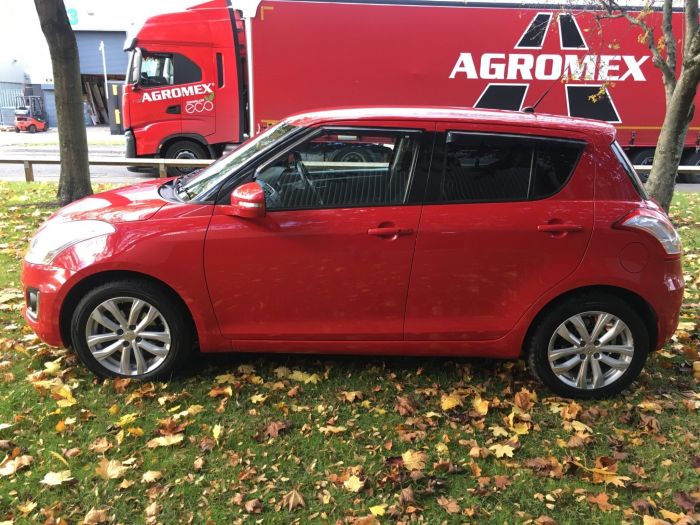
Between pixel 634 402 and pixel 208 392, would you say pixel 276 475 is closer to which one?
pixel 208 392

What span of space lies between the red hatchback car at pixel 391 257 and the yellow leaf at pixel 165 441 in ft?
1.93

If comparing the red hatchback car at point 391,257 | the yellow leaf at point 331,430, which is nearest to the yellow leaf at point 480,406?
the red hatchback car at point 391,257

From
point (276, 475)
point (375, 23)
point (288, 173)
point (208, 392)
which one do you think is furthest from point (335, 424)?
point (375, 23)

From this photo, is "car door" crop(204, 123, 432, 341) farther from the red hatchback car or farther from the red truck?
the red truck

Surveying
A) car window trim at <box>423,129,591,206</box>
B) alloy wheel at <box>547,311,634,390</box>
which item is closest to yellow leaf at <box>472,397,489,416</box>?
alloy wheel at <box>547,311,634,390</box>

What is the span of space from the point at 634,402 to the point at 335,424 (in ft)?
6.25

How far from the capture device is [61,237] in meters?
3.38

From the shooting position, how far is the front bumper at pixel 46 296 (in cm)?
330

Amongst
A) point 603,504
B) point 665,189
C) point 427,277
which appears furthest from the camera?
point 665,189

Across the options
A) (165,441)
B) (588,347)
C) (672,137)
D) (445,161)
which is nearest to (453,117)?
(445,161)

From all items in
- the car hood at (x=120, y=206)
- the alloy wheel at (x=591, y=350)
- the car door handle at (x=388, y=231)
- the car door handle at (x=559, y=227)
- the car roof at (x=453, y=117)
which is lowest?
the alloy wheel at (x=591, y=350)

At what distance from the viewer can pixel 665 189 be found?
6637mm

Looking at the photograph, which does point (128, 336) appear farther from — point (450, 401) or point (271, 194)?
point (450, 401)

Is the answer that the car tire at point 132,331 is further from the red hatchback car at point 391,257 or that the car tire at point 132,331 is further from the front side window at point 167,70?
the front side window at point 167,70
